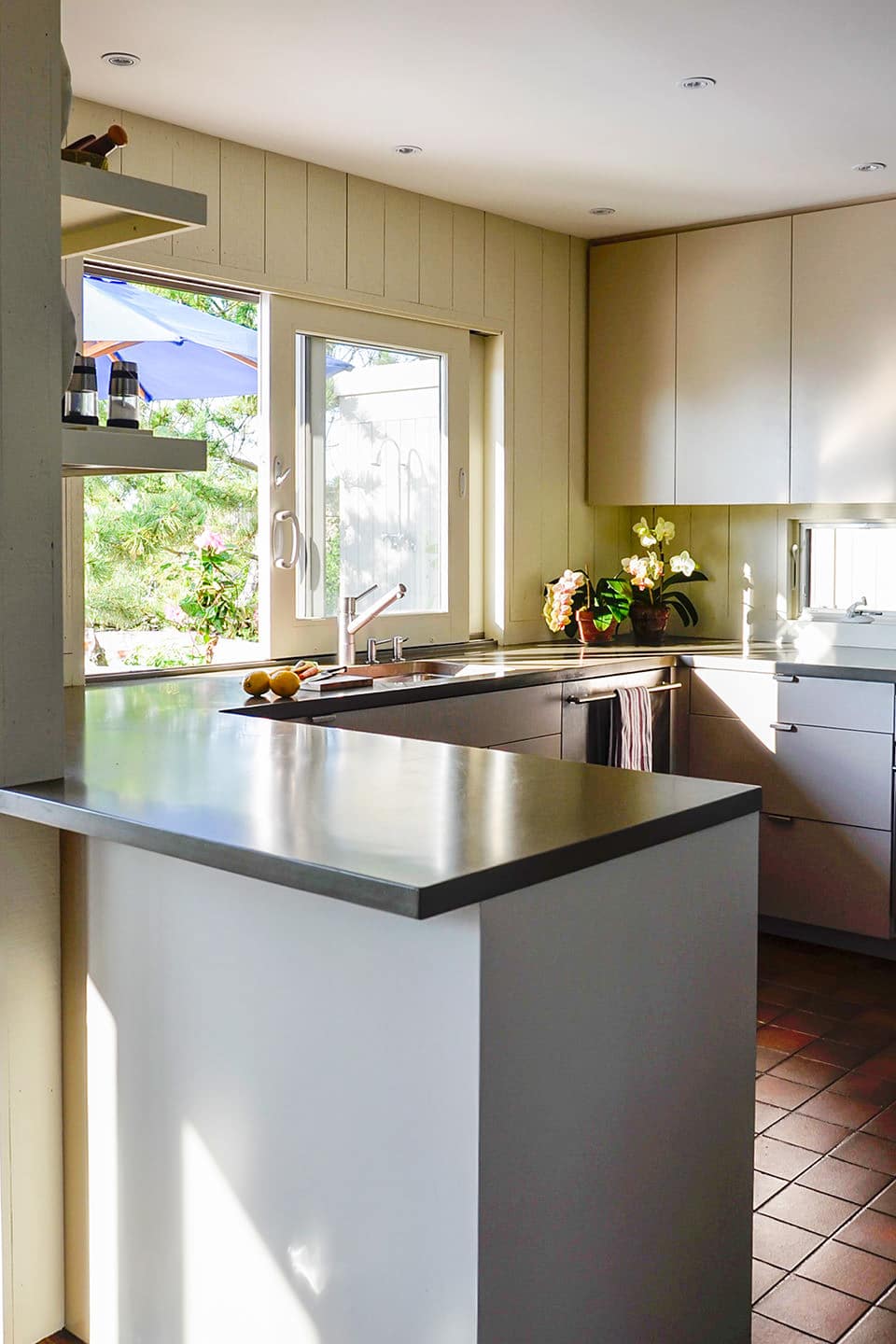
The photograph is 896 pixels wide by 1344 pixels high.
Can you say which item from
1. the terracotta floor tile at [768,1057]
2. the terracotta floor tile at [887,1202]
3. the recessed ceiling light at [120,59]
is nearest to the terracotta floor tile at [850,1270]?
the terracotta floor tile at [887,1202]

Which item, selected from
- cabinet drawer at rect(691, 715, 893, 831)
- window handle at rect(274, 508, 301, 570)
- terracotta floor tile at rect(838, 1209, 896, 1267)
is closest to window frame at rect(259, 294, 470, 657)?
window handle at rect(274, 508, 301, 570)

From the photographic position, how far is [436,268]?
4.32m

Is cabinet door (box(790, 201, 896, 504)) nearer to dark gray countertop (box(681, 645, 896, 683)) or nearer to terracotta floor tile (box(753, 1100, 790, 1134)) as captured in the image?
dark gray countertop (box(681, 645, 896, 683))

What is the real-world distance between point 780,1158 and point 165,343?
2.61 m

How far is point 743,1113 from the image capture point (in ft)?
6.39

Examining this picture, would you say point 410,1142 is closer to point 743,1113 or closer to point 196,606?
point 743,1113

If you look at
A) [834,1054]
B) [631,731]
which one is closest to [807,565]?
[631,731]

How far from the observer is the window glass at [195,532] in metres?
3.83

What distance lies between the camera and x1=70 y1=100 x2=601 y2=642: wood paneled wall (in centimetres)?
358

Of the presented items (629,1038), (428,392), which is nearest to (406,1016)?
(629,1038)

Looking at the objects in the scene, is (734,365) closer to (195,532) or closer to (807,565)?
(807,565)

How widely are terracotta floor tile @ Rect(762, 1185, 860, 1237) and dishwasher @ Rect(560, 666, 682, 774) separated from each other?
1.47 m

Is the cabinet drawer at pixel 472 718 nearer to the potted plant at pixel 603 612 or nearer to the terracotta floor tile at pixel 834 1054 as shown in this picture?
the potted plant at pixel 603 612

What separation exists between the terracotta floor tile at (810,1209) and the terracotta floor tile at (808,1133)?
194 millimetres
